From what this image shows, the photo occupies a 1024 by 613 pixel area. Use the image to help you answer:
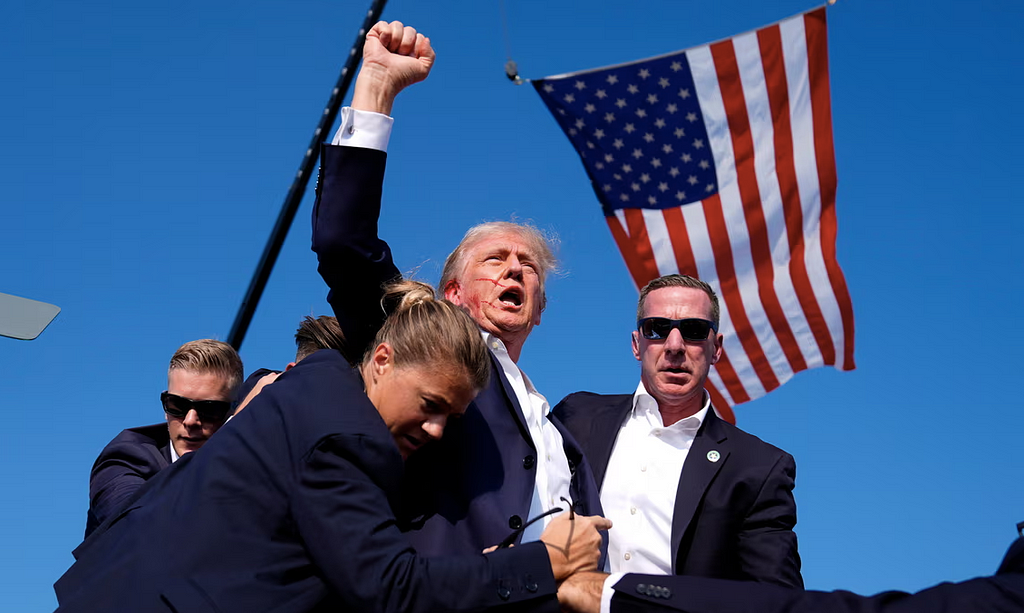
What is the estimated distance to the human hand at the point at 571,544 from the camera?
2.77 metres

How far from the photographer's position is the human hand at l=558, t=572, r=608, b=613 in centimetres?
275

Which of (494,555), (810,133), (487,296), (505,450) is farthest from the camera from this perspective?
(810,133)

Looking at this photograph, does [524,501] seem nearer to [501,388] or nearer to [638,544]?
[501,388]

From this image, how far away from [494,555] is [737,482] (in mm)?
1732

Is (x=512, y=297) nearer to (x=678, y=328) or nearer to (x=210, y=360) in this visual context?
(x=678, y=328)

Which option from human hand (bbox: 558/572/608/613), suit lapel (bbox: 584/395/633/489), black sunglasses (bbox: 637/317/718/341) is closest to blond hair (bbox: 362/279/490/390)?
human hand (bbox: 558/572/608/613)

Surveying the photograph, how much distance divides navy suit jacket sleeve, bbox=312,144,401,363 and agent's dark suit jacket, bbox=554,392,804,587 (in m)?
1.68

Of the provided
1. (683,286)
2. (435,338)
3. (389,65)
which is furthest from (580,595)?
(683,286)

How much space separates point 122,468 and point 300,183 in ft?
14.1

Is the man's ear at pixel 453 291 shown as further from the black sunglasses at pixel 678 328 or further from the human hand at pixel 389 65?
the black sunglasses at pixel 678 328

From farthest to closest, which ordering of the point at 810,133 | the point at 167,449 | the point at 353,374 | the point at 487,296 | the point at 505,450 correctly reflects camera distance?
1. the point at 810,133
2. the point at 167,449
3. the point at 487,296
4. the point at 505,450
5. the point at 353,374

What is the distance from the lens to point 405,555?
2518mm

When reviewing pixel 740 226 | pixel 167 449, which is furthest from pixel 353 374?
pixel 740 226

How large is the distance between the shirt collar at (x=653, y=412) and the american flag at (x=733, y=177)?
16.0 ft
